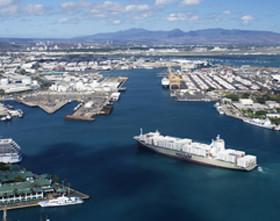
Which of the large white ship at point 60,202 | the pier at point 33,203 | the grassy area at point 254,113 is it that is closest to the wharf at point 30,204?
the pier at point 33,203

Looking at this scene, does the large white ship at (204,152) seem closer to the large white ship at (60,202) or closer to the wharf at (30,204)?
the wharf at (30,204)

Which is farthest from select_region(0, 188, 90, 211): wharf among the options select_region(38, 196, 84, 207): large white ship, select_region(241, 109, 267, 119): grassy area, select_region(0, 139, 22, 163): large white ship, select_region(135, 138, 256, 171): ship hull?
select_region(241, 109, 267, 119): grassy area

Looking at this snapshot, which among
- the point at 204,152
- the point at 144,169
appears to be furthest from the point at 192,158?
the point at 144,169

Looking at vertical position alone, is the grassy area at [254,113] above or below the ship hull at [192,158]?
above

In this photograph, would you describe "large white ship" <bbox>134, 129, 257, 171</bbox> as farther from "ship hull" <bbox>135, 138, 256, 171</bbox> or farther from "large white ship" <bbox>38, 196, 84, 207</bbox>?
"large white ship" <bbox>38, 196, 84, 207</bbox>

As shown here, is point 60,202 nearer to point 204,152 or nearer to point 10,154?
point 10,154

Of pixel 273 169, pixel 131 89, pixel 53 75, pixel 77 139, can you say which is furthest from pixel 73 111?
pixel 53 75
